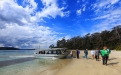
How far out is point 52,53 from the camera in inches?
1340

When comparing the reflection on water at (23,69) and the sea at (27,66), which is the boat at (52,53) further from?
the reflection on water at (23,69)

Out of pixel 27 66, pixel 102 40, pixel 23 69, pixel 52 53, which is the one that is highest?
pixel 102 40

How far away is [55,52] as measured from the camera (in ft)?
113

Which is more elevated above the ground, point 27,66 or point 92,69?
point 92,69

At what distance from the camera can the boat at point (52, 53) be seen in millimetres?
32125

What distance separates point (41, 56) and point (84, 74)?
24383 mm

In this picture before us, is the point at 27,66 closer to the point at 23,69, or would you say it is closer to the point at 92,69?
the point at 23,69

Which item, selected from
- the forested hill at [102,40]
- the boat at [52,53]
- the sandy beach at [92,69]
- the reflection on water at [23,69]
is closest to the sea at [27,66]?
the reflection on water at [23,69]

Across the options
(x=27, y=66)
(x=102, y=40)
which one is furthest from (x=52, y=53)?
(x=102, y=40)

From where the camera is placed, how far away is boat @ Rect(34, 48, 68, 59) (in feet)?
105

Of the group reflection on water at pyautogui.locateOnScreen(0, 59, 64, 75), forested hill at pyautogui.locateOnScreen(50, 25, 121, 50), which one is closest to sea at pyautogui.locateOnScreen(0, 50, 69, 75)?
reflection on water at pyautogui.locateOnScreen(0, 59, 64, 75)

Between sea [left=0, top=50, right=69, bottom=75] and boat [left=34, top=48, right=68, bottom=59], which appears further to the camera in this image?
boat [left=34, top=48, right=68, bottom=59]

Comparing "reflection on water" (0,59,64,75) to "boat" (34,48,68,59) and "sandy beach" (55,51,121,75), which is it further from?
"boat" (34,48,68,59)

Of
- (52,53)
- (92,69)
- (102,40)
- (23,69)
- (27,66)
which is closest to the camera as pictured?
(92,69)
